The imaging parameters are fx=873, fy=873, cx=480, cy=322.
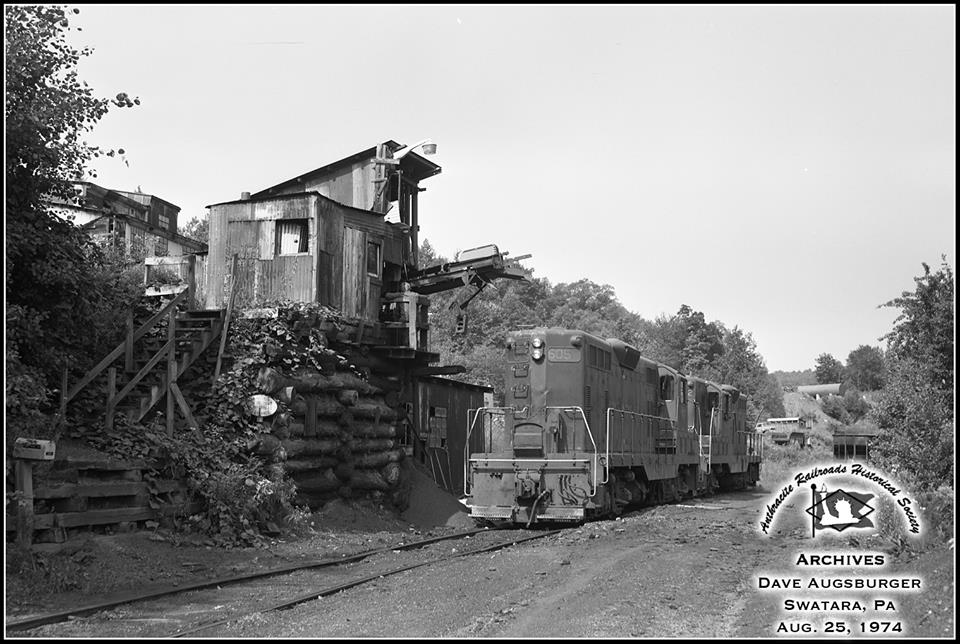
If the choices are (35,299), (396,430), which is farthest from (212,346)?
(396,430)

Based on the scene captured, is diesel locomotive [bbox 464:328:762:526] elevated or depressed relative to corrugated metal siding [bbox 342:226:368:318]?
depressed

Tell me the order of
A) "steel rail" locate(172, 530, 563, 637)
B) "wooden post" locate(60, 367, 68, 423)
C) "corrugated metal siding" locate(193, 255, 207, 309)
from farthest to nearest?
"corrugated metal siding" locate(193, 255, 207, 309) → "wooden post" locate(60, 367, 68, 423) → "steel rail" locate(172, 530, 563, 637)

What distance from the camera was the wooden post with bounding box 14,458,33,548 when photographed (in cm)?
1052

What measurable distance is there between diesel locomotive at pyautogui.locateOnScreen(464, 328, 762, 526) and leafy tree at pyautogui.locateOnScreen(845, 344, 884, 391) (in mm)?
98646

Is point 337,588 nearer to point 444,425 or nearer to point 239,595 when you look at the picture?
point 239,595

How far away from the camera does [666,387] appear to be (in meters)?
22.7

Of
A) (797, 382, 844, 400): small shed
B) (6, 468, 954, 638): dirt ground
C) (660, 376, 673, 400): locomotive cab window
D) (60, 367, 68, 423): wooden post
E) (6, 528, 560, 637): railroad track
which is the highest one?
(797, 382, 844, 400): small shed

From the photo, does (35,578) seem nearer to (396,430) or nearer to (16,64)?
(16,64)

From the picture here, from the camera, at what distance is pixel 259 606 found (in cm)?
945

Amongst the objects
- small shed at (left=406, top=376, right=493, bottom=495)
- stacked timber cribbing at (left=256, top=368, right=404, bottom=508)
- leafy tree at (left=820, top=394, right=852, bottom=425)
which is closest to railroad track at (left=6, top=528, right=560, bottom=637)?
stacked timber cribbing at (left=256, top=368, right=404, bottom=508)

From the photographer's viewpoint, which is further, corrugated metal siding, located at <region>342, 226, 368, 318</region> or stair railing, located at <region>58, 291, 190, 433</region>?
corrugated metal siding, located at <region>342, 226, 368, 318</region>

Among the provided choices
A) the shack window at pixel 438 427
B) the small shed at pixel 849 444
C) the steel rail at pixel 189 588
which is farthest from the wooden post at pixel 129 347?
the small shed at pixel 849 444

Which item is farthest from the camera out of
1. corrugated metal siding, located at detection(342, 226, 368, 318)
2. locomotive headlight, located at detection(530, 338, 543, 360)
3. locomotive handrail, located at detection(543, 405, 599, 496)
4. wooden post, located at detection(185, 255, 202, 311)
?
corrugated metal siding, located at detection(342, 226, 368, 318)

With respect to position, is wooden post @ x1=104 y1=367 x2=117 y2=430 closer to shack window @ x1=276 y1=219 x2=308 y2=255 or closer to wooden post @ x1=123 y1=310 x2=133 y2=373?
wooden post @ x1=123 y1=310 x2=133 y2=373
